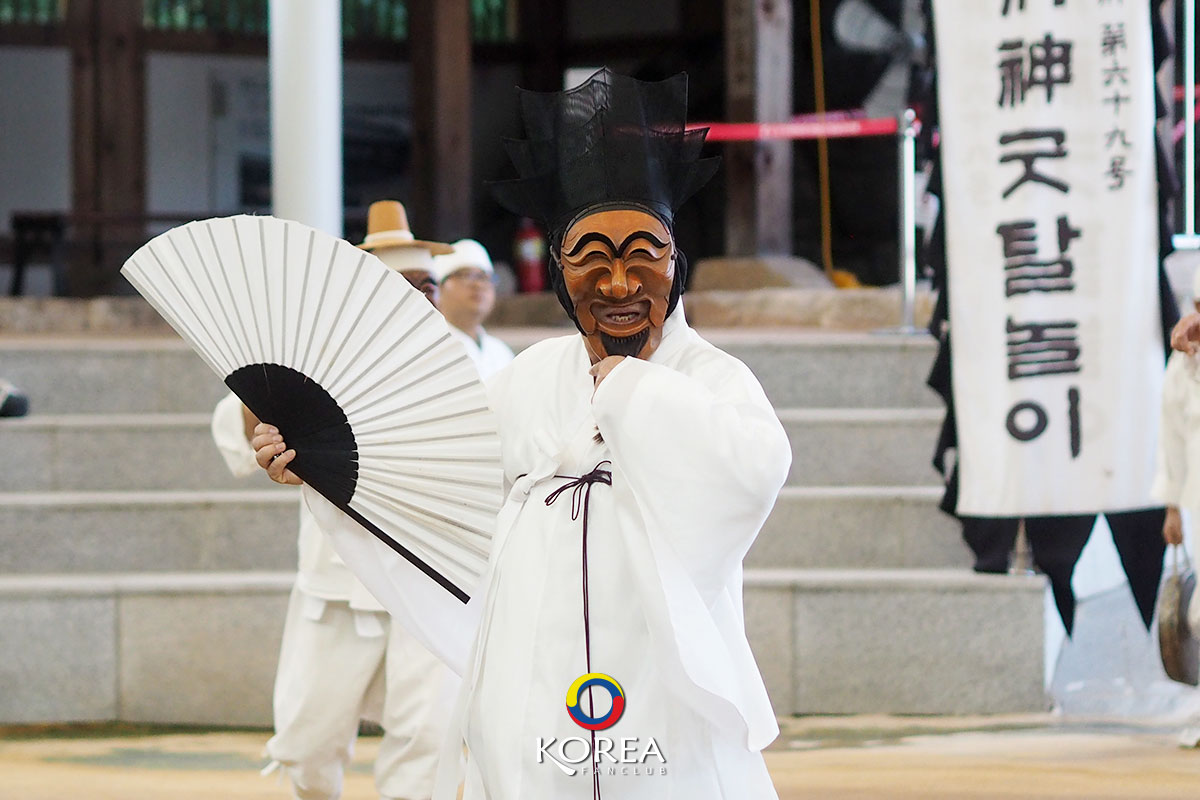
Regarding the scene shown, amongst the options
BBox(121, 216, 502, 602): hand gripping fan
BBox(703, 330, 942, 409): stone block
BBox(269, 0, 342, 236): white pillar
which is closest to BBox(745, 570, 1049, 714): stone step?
BBox(703, 330, 942, 409): stone block

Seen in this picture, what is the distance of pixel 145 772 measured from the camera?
431 cm

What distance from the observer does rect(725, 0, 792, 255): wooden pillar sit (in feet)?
27.6

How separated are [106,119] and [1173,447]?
24.9 ft

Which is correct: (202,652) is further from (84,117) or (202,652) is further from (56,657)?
(84,117)

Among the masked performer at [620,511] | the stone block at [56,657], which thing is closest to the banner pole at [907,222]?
the stone block at [56,657]

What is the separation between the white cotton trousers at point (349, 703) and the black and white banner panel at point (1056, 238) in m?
2.08

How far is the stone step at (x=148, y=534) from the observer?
5273 mm

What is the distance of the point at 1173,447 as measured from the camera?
4512 millimetres

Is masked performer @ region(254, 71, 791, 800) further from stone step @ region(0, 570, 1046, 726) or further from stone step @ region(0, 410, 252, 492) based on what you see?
stone step @ region(0, 410, 252, 492)

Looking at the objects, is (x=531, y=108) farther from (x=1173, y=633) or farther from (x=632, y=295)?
(x=1173, y=633)

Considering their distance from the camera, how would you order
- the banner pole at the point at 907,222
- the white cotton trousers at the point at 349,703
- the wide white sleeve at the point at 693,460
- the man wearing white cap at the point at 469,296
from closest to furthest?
the wide white sleeve at the point at 693,460 < the white cotton trousers at the point at 349,703 < the man wearing white cap at the point at 469,296 < the banner pole at the point at 907,222

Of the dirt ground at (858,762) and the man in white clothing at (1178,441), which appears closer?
the dirt ground at (858,762)

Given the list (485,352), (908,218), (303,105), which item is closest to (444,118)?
Result: (303,105)

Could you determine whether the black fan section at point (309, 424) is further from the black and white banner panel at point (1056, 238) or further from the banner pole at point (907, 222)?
the banner pole at point (907, 222)
